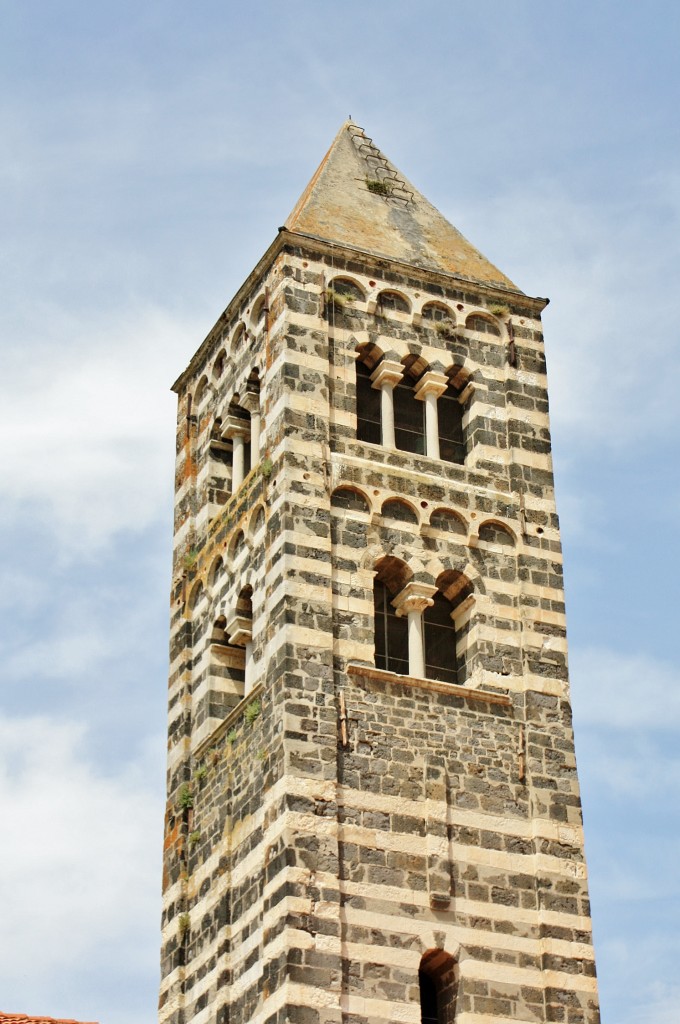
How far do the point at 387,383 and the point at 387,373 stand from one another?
0.16 meters

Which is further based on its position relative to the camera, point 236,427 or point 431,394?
point 236,427

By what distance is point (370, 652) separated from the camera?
2944cm

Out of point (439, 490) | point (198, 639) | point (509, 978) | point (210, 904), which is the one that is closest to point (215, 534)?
point (198, 639)

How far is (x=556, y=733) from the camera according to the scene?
98.2 ft

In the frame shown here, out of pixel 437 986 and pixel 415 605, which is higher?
pixel 415 605

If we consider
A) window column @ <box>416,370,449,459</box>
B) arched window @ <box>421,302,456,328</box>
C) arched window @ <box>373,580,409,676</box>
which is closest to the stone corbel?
arched window @ <box>373,580,409,676</box>

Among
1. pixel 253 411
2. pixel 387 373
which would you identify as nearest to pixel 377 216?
pixel 387 373

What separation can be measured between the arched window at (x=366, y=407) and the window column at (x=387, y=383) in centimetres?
14

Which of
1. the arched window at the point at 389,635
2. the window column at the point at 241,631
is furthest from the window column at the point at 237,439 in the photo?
the arched window at the point at 389,635

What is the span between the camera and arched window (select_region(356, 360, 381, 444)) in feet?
106

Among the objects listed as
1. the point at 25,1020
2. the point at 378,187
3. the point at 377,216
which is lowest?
the point at 25,1020

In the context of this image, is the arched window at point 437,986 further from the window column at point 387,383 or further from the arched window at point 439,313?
the arched window at point 439,313

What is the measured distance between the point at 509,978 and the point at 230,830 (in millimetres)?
4359

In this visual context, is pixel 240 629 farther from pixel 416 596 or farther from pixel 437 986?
pixel 437 986
